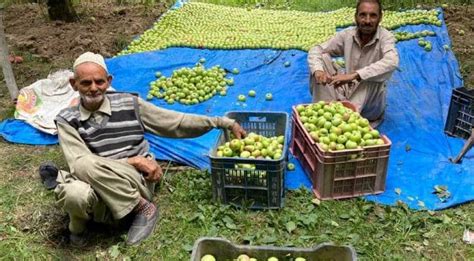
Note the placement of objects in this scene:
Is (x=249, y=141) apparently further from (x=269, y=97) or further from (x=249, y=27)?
(x=249, y=27)

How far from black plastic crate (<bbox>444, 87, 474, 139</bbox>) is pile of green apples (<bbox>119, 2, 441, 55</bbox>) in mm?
2546

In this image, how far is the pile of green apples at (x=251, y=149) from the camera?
3805 millimetres

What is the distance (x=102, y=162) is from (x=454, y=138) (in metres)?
3.69

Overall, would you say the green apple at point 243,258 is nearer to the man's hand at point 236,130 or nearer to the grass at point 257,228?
the grass at point 257,228

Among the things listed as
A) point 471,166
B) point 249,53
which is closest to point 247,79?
point 249,53

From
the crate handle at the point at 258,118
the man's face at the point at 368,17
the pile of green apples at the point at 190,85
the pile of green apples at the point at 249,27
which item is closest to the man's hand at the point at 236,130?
the crate handle at the point at 258,118

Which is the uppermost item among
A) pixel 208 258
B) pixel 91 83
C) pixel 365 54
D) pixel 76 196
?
pixel 91 83

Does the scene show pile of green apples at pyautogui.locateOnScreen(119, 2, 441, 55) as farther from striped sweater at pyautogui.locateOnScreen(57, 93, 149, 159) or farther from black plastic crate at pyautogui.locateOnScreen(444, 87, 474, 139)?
striped sweater at pyautogui.locateOnScreen(57, 93, 149, 159)

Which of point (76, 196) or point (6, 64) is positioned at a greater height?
point (6, 64)

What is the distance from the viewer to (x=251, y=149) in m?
3.85

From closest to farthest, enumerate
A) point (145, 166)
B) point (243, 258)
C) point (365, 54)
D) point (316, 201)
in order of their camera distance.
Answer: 1. point (243, 258)
2. point (145, 166)
3. point (316, 201)
4. point (365, 54)

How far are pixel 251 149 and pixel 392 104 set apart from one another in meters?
2.55

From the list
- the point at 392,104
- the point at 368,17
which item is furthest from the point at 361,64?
the point at 392,104

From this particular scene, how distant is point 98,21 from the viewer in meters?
9.31
